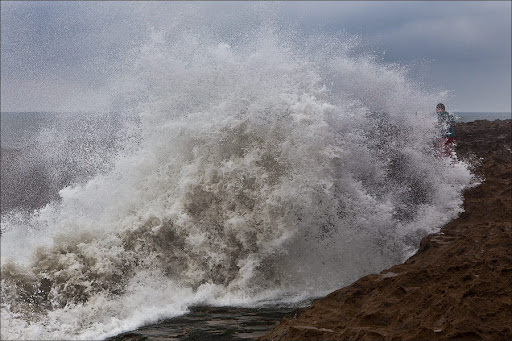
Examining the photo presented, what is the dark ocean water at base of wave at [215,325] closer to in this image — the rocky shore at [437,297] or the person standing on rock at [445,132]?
the rocky shore at [437,297]

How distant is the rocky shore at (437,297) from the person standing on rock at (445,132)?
195 centimetres

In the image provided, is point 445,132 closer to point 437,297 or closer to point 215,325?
point 437,297

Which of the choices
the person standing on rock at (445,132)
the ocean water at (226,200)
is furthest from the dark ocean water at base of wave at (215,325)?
the person standing on rock at (445,132)

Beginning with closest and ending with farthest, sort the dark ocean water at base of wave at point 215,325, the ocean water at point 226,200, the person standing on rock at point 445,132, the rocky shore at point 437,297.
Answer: the rocky shore at point 437,297, the dark ocean water at base of wave at point 215,325, the ocean water at point 226,200, the person standing on rock at point 445,132

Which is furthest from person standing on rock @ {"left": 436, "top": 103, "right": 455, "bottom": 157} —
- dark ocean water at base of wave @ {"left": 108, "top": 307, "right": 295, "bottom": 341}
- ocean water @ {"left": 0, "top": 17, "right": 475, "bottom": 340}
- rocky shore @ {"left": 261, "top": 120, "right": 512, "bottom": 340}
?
dark ocean water at base of wave @ {"left": 108, "top": 307, "right": 295, "bottom": 341}

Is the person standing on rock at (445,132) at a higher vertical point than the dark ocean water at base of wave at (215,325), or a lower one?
higher

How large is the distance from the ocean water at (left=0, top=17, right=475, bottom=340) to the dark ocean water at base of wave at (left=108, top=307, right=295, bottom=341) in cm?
21

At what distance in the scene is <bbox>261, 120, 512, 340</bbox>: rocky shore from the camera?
4.47 meters

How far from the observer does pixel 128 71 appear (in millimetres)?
10031

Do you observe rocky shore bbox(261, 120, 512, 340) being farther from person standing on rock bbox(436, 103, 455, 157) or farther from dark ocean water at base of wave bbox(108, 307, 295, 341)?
person standing on rock bbox(436, 103, 455, 157)

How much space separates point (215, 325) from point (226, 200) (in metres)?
2.70

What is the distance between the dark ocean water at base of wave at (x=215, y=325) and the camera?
207 inches

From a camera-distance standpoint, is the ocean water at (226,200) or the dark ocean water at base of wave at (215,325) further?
the ocean water at (226,200)

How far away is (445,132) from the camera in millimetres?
10250
